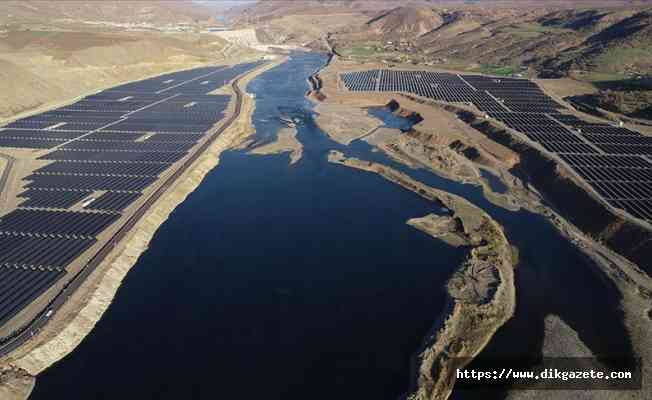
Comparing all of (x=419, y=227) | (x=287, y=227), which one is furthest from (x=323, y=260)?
(x=419, y=227)

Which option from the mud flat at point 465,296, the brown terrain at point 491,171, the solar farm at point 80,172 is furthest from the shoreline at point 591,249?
the solar farm at point 80,172

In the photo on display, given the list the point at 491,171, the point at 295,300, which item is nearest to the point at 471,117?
the point at 491,171

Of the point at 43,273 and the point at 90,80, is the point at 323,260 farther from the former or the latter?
the point at 90,80

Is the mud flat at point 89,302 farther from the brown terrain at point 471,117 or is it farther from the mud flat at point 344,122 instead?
the mud flat at point 344,122

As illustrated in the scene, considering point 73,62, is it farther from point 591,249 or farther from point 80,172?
point 591,249

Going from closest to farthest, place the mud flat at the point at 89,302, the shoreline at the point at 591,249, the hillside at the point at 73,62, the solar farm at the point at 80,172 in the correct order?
the mud flat at the point at 89,302 → the shoreline at the point at 591,249 → the solar farm at the point at 80,172 → the hillside at the point at 73,62

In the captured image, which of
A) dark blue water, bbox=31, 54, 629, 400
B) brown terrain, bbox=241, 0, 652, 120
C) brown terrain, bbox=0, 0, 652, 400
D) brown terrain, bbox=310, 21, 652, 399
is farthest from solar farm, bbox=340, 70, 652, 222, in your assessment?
dark blue water, bbox=31, 54, 629, 400

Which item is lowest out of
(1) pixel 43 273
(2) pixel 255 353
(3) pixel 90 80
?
(2) pixel 255 353
